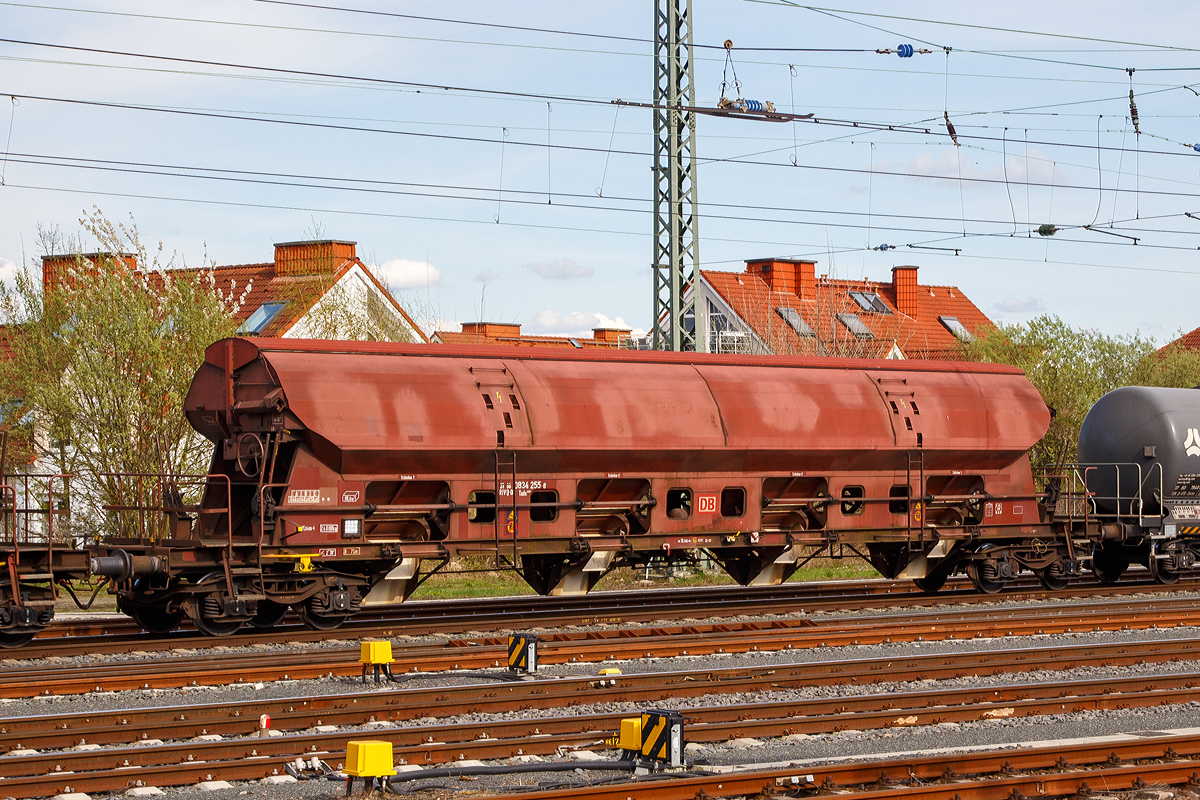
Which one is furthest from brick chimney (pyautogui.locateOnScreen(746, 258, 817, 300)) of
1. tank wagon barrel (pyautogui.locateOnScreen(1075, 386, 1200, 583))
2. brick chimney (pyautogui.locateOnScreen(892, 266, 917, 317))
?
tank wagon barrel (pyautogui.locateOnScreen(1075, 386, 1200, 583))

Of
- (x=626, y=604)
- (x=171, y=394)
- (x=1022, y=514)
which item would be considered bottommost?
(x=626, y=604)

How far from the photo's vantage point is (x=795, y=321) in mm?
48031

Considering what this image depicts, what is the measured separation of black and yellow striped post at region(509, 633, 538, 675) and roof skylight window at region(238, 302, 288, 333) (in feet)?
87.2

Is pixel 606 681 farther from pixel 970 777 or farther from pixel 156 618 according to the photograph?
pixel 156 618

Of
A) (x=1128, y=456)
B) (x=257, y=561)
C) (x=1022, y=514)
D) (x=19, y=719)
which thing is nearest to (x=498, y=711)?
(x=19, y=719)

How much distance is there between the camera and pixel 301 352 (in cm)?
Answer: 1580

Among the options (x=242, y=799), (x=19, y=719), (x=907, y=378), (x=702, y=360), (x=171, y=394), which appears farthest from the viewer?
(x=171, y=394)

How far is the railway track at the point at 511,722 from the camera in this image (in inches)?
333

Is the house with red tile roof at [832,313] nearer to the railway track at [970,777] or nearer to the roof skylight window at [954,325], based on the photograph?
the roof skylight window at [954,325]

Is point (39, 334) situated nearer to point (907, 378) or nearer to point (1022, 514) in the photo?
point (907, 378)

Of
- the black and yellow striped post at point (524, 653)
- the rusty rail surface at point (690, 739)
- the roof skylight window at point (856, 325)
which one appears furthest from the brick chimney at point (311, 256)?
the rusty rail surface at point (690, 739)

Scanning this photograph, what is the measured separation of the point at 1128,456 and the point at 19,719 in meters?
19.5

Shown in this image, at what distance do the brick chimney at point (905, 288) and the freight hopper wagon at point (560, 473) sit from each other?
125 feet

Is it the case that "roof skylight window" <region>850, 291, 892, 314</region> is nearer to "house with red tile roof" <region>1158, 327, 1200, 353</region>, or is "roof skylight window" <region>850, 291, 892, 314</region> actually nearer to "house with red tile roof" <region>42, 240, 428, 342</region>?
"house with red tile roof" <region>1158, 327, 1200, 353</region>
